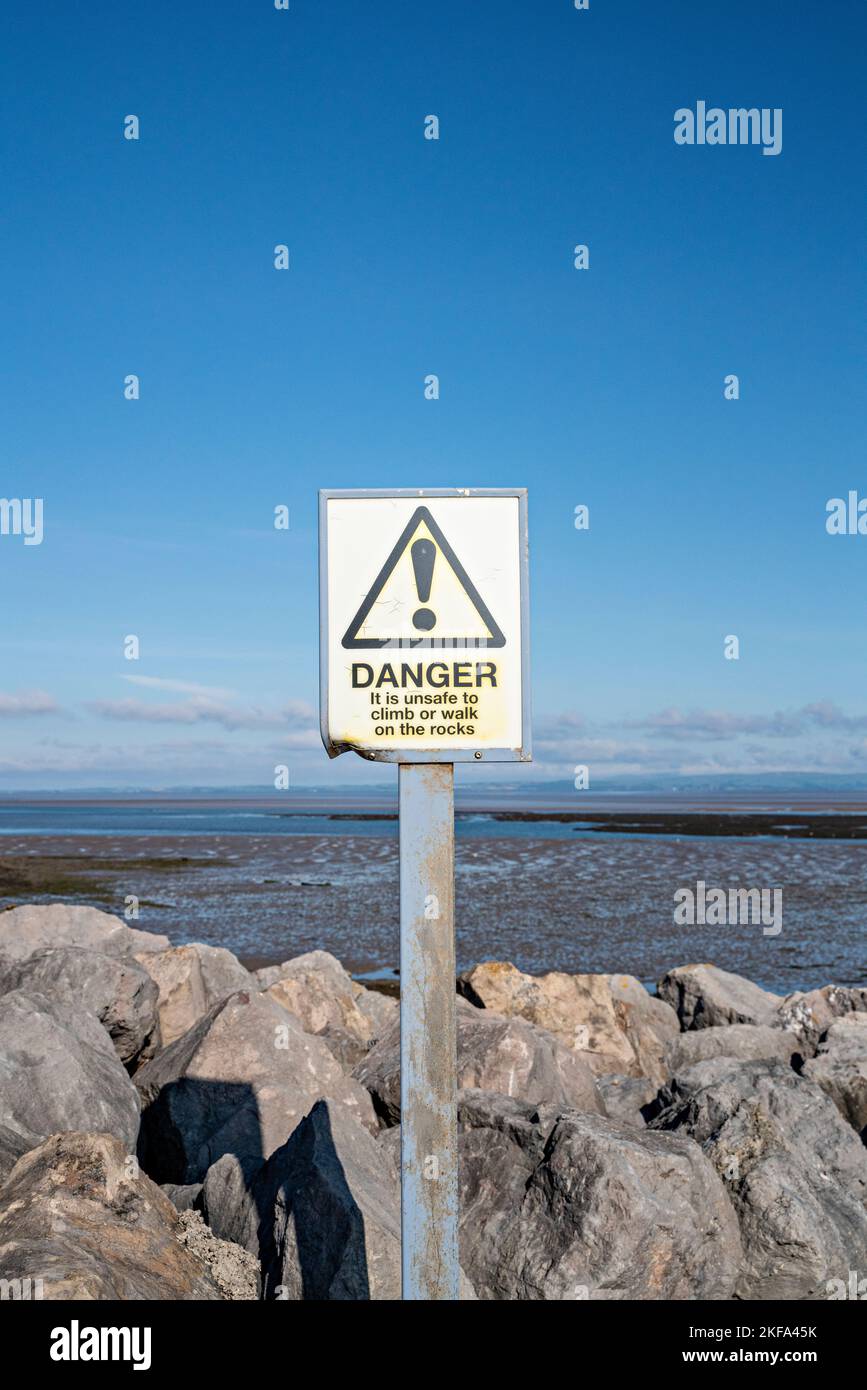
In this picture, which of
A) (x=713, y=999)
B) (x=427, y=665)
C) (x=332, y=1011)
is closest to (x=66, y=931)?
(x=332, y=1011)

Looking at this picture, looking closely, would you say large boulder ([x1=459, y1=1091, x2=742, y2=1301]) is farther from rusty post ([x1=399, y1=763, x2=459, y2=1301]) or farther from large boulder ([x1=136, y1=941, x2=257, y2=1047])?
large boulder ([x1=136, y1=941, x2=257, y2=1047])

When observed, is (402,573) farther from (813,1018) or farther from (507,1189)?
(813,1018)

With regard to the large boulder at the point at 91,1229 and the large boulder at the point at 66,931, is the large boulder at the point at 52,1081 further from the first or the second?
the large boulder at the point at 66,931

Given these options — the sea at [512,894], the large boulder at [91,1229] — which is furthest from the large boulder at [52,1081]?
the sea at [512,894]

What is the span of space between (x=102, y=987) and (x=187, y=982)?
6.46ft

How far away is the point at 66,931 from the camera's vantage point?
43.9 ft

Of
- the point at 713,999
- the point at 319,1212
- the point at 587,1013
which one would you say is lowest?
the point at 713,999

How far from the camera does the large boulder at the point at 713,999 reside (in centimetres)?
1219

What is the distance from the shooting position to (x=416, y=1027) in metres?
3.73

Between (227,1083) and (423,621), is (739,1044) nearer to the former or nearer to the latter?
(227,1083)
